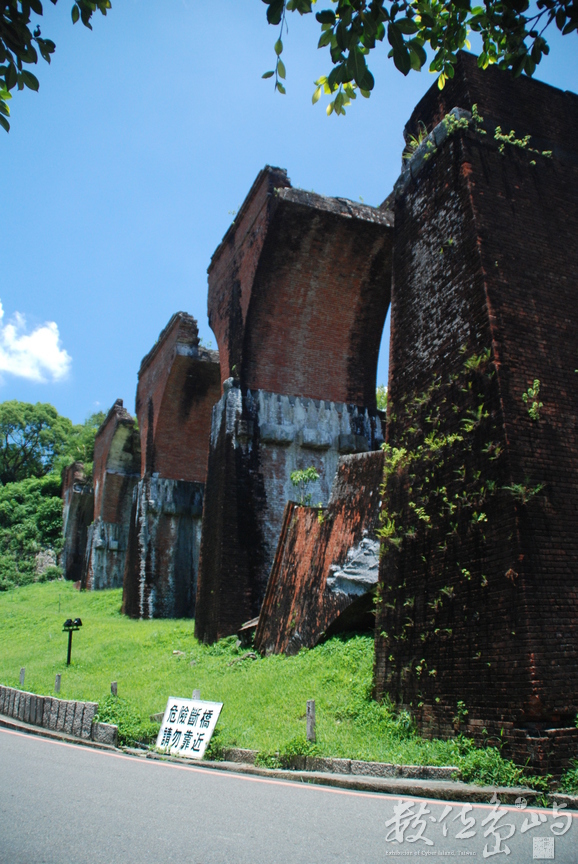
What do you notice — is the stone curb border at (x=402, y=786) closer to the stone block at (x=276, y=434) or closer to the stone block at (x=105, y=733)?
the stone block at (x=105, y=733)

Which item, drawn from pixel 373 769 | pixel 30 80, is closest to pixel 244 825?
pixel 373 769

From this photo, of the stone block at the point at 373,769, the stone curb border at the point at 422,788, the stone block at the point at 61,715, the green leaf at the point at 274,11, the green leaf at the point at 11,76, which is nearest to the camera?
the green leaf at the point at 274,11

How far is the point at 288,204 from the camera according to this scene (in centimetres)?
1259

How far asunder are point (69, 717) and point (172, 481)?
987cm

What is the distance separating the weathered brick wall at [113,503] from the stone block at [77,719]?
1590cm

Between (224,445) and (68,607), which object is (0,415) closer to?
(68,607)

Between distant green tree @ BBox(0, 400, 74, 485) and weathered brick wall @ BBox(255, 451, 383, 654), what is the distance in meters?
35.7

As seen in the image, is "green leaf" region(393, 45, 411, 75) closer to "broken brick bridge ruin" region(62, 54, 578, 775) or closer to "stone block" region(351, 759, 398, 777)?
"broken brick bridge ruin" region(62, 54, 578, 775)

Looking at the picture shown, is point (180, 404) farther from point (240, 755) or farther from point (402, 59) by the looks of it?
point (402, 59)

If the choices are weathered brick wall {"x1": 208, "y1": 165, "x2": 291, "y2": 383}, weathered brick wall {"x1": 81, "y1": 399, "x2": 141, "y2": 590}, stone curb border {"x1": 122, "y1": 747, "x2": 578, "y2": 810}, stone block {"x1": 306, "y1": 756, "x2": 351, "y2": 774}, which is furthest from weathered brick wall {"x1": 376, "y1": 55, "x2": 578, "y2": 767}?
weathered brick wall {"x1": 81, "y1": 399, "x2": 141, "y2": 590}

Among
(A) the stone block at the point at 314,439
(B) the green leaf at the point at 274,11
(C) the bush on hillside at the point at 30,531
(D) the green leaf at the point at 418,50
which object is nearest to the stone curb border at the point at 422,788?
(D) the green leaf at the point at 418,50

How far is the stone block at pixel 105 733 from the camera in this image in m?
7.60

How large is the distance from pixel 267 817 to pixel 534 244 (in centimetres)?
547

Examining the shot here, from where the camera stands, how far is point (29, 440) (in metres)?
43.7
